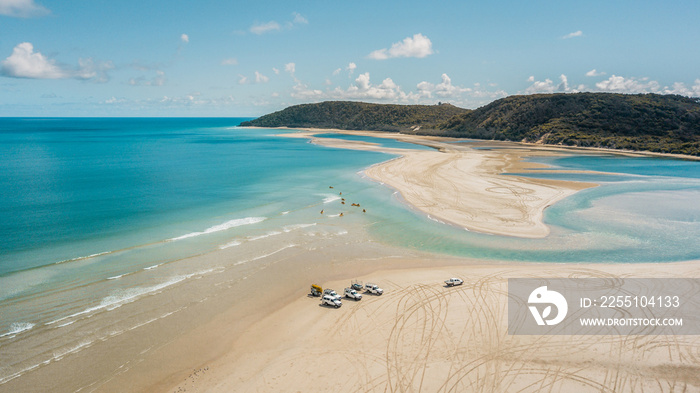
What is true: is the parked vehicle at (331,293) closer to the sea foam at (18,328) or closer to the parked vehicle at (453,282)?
the parked vehicle at (453,282)

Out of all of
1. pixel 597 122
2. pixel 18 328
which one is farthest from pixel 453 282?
pixel 597 122

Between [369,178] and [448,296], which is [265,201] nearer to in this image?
[369,178]

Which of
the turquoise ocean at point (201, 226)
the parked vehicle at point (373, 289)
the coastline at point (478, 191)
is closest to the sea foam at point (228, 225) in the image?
the turquoise ocean at point (201, 226)

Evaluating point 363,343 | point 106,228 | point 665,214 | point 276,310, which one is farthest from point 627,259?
point 106,228

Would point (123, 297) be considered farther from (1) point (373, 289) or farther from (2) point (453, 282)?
(2) point (453, 282)

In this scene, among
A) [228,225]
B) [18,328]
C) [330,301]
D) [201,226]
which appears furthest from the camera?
[228,225]

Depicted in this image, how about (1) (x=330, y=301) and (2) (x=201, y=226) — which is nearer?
(1) (x=330, y=301)
